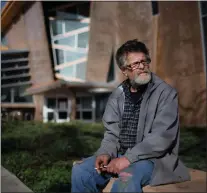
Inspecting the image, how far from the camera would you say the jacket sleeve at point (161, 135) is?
221cm

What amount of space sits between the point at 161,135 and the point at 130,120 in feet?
0.95

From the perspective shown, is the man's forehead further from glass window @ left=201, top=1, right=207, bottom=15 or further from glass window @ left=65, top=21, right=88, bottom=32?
glass window @ left=65, top=21, right=88, bottom=32

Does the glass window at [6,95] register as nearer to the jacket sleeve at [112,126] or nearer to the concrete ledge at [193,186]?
the concrete ledge at [193,186]

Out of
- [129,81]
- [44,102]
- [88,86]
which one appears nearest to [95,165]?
[129,81]

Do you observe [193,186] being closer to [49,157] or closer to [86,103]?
[49,157]

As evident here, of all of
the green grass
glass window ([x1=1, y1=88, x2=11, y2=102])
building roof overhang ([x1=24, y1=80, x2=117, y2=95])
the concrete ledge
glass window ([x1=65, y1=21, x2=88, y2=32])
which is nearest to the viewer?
the concrete ledge

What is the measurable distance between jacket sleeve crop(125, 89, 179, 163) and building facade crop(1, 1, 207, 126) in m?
10.4

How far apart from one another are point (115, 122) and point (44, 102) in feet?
49.5

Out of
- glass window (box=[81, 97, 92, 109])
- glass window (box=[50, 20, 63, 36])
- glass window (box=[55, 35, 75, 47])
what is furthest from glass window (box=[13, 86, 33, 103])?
glass window (box=[50, 20, 63, 36])

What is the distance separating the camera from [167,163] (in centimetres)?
228

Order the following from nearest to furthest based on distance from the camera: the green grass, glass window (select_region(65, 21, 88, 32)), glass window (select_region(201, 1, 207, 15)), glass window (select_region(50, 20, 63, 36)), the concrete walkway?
the concrete walkway < the green grass < glass window (select_region(201, 1, 207, 15)) < glass window (select_region(65, 21, 88, 32)) < glass window (select_region(50, 20, 63, 36))

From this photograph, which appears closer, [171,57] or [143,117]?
[143,117]

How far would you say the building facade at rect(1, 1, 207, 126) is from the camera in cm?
1369

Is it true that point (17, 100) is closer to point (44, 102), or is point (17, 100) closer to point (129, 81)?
point (44, 102)
